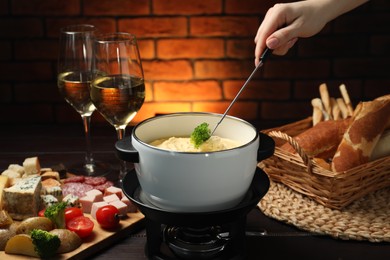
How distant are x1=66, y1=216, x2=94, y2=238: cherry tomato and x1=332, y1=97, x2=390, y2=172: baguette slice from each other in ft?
1.83

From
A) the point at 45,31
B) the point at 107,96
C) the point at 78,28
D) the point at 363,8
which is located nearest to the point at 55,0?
the point at 45,31

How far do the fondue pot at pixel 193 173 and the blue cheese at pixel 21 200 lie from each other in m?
0.30

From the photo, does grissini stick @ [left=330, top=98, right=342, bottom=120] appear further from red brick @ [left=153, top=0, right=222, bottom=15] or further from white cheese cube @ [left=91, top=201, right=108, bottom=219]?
white cheese cube @ [left=91, top=201, right=108, bottom=219]

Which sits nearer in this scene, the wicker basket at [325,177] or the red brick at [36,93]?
the wicker basket at [325,177]

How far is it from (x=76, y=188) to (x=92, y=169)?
16cm

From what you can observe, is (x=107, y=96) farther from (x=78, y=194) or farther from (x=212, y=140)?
(x=212, y=140)

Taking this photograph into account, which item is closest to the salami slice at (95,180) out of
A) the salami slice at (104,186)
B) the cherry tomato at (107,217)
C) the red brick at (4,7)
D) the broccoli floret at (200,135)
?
the salami slice at (104,186)

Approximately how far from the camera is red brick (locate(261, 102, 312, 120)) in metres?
2.29

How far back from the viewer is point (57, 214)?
1.23 meters

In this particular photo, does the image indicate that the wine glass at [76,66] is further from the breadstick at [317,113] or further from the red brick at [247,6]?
the red brick at [247,6]

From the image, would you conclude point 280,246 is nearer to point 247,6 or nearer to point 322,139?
point 322,139

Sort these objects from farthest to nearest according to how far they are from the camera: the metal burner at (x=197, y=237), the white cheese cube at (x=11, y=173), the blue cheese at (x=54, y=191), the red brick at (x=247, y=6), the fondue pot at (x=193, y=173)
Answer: the red brick at (x=247, y=6) → the white cheese cube at (x=11, y=173) → the blue cheese at (x=54, y=191) → the metal burner at (x=197, y=237) → the fondue pot at (x=193, y=173)

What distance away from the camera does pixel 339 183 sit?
1.33 metres

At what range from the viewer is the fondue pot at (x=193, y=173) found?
1.03 meters
